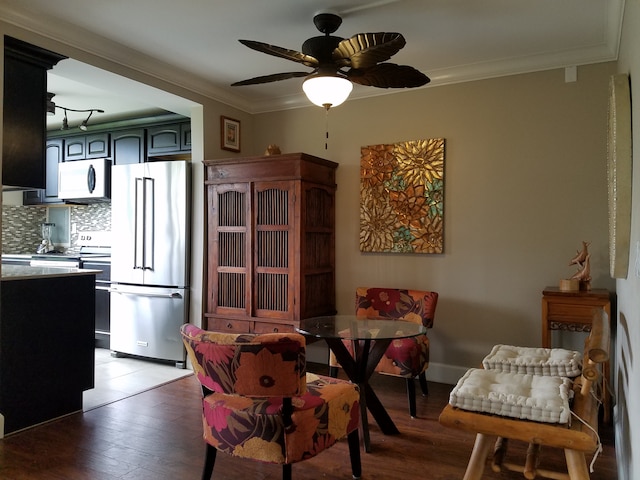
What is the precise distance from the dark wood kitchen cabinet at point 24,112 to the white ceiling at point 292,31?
165 mm

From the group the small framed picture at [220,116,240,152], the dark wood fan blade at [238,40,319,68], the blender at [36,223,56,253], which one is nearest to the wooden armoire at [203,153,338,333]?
the small framed picture at [220,116,240,152]

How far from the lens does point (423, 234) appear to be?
4016mm

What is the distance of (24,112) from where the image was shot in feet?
9.90

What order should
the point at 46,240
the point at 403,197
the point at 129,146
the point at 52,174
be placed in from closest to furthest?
1. the point at 403,197
2. the point at 129,146
3. the point at 52,174
4. the point at 46,240

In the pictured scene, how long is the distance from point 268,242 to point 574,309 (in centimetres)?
234

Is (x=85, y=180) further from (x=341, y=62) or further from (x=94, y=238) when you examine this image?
(x=341, y=62)

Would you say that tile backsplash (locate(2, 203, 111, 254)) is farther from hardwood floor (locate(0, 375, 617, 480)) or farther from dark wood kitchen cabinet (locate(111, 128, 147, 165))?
hardwood floor (locate(0, 375, 617, 480))

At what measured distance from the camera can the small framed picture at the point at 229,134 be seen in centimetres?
460

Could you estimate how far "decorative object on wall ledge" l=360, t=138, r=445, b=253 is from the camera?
3977mm

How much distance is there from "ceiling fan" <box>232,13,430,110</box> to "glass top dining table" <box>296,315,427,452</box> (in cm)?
128

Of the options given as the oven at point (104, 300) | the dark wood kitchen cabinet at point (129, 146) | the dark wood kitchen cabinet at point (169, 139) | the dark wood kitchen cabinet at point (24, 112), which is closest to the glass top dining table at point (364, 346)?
the dark wood kitchen cabinet at point (24, 112)

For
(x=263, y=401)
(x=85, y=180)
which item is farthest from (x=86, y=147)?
(x=263, y=401)

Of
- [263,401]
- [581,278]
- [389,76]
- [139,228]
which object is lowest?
[263,401]

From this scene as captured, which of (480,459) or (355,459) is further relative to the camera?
(355,459)
